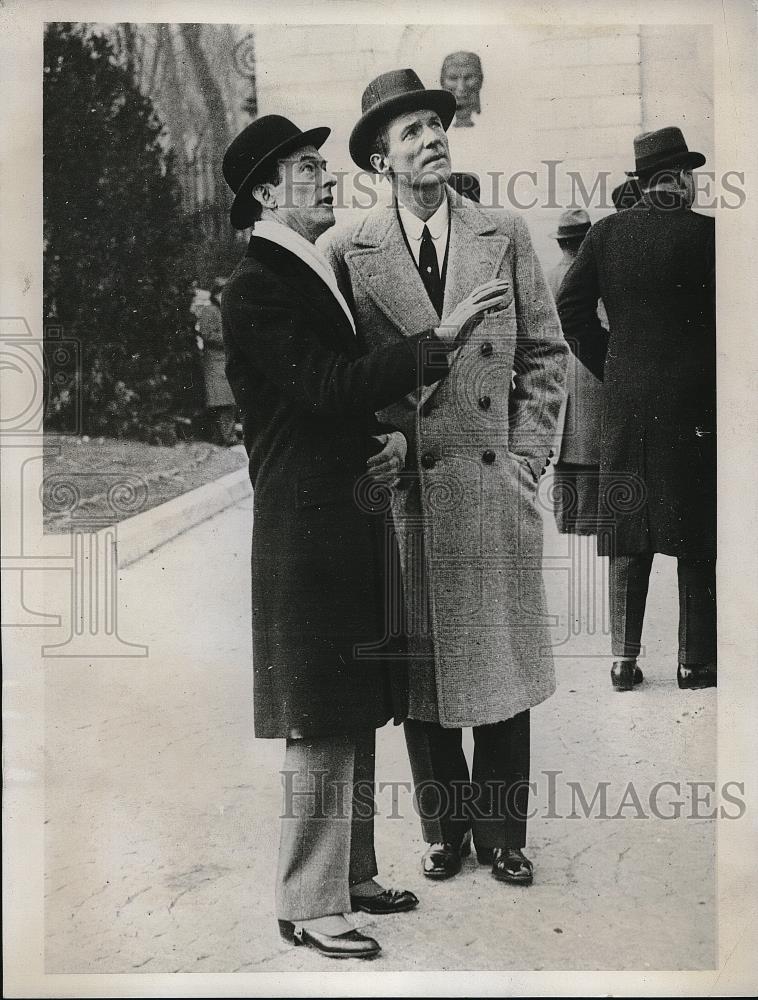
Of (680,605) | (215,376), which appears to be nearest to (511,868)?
(680,605)

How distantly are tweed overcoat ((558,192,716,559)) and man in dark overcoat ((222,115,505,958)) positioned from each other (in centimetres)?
36

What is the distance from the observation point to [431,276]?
277cm

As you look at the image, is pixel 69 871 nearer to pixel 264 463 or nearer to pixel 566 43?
pixel 264 463

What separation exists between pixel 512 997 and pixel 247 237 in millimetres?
2398

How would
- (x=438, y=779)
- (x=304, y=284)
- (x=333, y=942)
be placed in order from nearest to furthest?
1. (x=304, y=284)
2. (x=333, y=942)
3. (x=438, y=779)

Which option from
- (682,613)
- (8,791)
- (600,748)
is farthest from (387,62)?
(8,791)

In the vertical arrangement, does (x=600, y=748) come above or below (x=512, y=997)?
above

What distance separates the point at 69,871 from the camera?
2879mm

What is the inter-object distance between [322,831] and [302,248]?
5.48 feet

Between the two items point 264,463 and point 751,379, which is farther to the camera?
point 751,379

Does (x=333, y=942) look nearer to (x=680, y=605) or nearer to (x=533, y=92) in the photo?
(x=680, y=605)

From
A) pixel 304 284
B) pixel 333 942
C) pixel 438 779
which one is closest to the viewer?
pixel 304 284

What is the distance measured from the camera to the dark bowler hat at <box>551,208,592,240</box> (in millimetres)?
2865

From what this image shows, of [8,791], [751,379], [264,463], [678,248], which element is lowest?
[8,791]
